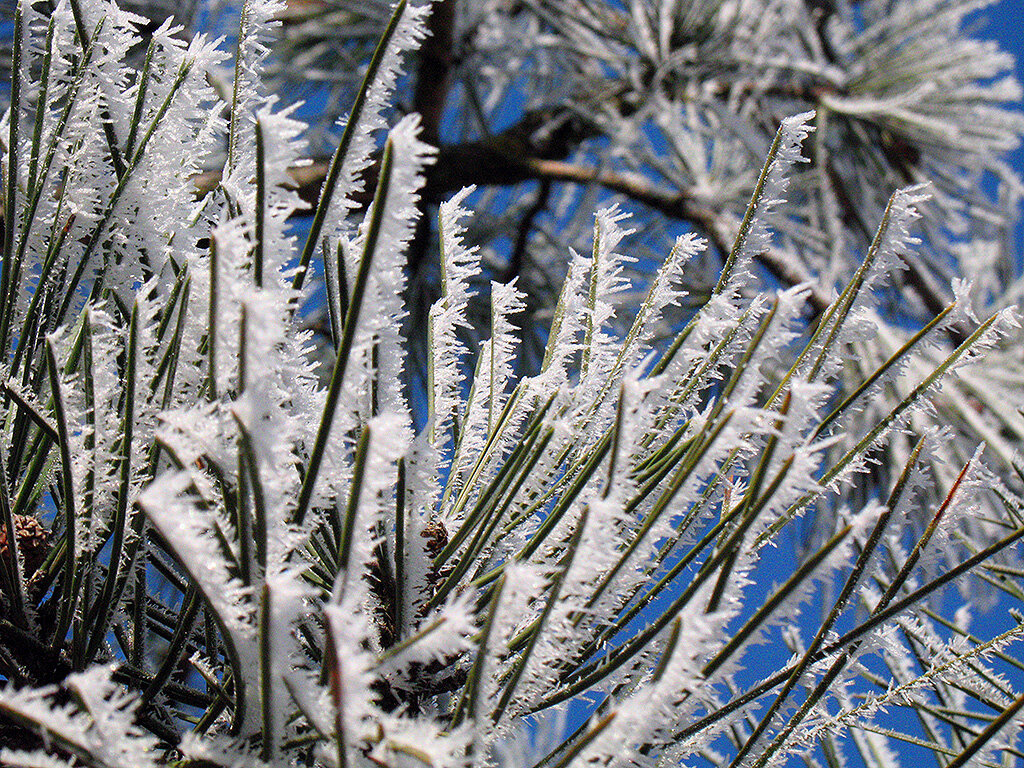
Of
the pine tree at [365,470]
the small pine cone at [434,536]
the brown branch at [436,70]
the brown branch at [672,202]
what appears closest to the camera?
the pine tree at [365,470]

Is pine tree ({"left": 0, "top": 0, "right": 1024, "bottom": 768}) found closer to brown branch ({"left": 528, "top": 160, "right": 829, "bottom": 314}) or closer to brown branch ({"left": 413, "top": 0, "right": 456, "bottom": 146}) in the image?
brown branch ({"left": 528, "top": 160, "right": 829, "bottom": 314})

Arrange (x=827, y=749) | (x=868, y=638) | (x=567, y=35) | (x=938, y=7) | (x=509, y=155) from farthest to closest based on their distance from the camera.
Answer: (x=938, y=7), (x=567, y=35), (x=509, y=155), (x=827, y=749), (x=868, y=638)

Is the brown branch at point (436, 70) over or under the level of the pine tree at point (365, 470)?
over

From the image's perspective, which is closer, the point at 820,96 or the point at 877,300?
the point at 877,300

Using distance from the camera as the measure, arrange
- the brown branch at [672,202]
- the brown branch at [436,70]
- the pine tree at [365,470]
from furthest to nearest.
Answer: the brown branch at [436,70] → the brown branch at [672,202] → the pine tree at [365,470]

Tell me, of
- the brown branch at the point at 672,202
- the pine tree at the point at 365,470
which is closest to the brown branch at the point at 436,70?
the brown branch at the point at 672,202

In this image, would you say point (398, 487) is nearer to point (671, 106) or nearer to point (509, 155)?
point (509, 155)

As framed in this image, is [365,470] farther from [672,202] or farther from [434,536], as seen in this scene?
[672,202]

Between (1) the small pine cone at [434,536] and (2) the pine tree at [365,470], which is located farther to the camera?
(1) the small pine cone at [434,536]

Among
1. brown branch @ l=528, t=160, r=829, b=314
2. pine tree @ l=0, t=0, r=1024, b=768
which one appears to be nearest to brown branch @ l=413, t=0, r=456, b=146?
brown branch @ l=528, t=160, r=829, b=314

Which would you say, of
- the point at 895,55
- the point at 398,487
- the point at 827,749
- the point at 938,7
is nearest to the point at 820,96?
the point at 895,55

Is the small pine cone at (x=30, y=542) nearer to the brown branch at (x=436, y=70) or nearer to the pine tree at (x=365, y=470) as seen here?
the pine tree at (x=365, y=470)
